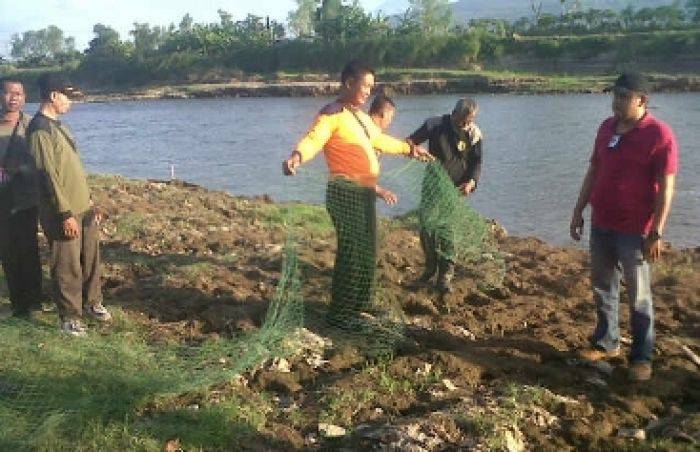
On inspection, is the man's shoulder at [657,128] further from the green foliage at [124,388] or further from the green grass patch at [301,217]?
the green grass patch at [301,217]

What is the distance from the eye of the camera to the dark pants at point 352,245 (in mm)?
5352

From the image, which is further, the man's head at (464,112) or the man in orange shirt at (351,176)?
the man's head at (464,112)

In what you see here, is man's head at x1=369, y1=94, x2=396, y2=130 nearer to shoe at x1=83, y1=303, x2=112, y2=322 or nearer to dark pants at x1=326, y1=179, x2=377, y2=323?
dark pants at x1=326, y1=179, x2=377, y2=323

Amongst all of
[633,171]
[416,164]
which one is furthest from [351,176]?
[633,171]

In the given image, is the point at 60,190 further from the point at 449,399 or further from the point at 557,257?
the point at 557,257

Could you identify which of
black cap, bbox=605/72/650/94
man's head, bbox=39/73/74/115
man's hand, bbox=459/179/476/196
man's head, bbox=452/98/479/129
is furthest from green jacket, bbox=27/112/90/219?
black cap, bbox=605/72/650/94

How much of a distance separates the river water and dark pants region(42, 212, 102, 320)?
1684 mm

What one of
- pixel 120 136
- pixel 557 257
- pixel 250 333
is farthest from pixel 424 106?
pixel 250 333

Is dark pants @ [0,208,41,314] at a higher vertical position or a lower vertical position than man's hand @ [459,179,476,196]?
lower

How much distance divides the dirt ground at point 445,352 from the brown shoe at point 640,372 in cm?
6

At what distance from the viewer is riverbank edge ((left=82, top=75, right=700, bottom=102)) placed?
1933 inches

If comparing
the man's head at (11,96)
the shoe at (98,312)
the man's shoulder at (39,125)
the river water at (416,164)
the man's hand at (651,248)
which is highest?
the man's head at (11,96)

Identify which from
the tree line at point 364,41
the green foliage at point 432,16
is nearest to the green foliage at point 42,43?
the tree line at point 364,41

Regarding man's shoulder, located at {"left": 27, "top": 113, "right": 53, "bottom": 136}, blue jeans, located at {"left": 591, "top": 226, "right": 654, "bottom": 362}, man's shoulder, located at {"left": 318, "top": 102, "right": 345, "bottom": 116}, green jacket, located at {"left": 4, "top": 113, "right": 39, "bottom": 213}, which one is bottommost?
blue jeans, located at {"left": 591, "top": 226, "right": 654, "bottom": 362}
